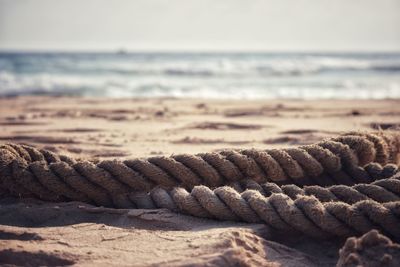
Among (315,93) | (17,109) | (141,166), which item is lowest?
(141,166)

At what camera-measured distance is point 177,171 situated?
216 centimetres

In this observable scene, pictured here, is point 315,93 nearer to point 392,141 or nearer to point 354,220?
point 392,141

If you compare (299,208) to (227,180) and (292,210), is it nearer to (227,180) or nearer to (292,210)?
(292,210)

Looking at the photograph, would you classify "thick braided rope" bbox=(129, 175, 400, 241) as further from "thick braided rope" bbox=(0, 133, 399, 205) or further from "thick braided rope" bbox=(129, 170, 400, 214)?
"thick braided rope" bbox=(0, 133, 399, 205)

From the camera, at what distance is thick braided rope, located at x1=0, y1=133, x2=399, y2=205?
2.15m

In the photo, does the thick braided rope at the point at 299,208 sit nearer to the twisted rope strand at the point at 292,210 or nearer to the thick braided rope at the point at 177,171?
the twisted rope strand at the point at 292,210

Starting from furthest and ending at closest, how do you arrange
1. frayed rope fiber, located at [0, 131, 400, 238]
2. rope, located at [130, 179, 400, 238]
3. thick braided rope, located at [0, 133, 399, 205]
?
thick braided rope, located at [0, 133, 399, 205] < frayed rope fiber, located at [0, 131, 400, 238] < rope, located at [130, 179, 400, 238]

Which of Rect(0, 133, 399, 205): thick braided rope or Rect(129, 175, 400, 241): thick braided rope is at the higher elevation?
Rect(0, 133, 399, 205): thick braided rope

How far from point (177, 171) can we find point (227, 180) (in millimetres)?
250

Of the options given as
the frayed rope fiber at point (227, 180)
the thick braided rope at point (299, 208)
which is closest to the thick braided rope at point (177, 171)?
the frayed rope fiber at point (227, 180)

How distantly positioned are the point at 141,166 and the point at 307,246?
2.75 feet

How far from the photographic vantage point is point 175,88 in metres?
11.0

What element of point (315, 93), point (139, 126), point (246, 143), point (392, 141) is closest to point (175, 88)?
point (315, 93)

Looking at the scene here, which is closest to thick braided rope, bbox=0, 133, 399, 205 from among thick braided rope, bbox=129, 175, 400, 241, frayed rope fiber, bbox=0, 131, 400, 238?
frayed rope fiber, bbox=0, 131, 400, 238
